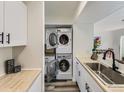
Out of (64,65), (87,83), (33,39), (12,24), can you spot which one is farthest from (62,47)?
(12,24)

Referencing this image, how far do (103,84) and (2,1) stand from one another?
152cm

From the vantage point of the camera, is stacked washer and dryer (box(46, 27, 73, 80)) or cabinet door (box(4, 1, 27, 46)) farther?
stacked washer and dryer (box(46, 27, 73, 80))

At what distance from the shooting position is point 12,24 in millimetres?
2316

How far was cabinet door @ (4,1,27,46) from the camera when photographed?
2131 millimetres

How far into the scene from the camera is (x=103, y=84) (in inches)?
76.6

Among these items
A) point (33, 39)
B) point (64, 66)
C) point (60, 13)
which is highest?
point (60, 13)

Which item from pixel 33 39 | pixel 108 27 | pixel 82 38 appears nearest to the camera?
pixel 33 39

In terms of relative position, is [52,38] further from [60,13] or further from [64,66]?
[64,66]

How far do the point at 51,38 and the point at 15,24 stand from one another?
10.9ft

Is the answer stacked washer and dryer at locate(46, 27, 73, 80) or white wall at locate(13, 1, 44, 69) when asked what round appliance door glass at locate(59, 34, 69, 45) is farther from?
white wall at locate(13, 1, 44, 69)

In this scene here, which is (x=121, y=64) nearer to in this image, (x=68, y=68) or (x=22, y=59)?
(x=22, y=59)

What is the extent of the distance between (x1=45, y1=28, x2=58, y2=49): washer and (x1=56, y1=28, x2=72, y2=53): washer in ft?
0.35

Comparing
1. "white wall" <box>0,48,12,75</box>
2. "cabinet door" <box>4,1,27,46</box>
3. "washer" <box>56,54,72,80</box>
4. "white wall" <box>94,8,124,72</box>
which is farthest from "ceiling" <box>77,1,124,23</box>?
"washer" <box>56,54,72,80</box>

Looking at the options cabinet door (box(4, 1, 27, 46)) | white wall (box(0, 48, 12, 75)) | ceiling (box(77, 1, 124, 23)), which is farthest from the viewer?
ceiling (box(77, 1, 124, 23))
